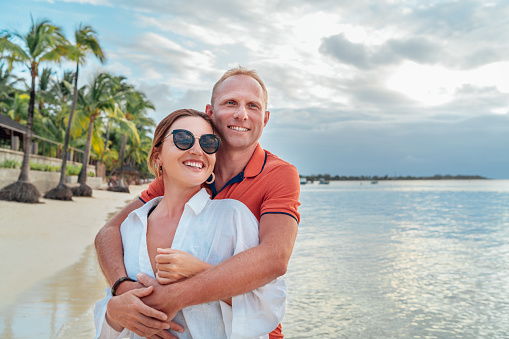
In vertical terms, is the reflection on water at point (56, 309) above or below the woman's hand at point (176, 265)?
below

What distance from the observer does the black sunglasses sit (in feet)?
6.57

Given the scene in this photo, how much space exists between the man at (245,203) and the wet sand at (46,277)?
3.83m

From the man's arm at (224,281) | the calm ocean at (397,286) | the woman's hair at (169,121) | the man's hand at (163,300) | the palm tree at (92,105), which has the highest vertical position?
the palm tree at (92,105)

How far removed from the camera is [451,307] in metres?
9.70

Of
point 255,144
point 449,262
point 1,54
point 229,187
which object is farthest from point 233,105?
point 1,54

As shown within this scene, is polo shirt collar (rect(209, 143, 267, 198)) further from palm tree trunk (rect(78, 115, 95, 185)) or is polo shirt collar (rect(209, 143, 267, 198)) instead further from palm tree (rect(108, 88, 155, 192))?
palm tree (rect(108, 88, 155, 192))

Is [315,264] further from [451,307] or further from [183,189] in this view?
[183,189]

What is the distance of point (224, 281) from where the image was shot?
68.2 inches

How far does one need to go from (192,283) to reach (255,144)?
1066 millimetres

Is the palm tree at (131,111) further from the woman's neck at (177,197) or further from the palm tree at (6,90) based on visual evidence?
the woman's neck at (177,197)

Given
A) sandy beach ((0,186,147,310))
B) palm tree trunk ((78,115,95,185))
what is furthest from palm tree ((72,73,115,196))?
Result: sandy beach ((0,186,147,310))

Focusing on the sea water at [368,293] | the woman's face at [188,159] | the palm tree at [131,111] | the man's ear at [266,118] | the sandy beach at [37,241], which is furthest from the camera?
the palm tree at [131,111]

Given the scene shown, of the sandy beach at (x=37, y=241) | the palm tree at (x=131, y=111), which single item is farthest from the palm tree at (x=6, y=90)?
the sandy beach at (x=37, y=241)

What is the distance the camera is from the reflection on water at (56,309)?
538 centimetres
